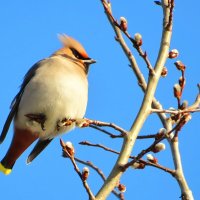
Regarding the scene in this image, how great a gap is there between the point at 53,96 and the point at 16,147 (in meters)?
0.80

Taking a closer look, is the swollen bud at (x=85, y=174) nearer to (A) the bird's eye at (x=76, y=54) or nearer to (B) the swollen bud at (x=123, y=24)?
(B) the swollen bud at (x=123, y=24)

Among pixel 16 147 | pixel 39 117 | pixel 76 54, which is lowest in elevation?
pixel 16 147

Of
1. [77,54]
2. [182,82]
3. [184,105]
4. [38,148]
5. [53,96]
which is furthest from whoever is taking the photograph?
[77,54]

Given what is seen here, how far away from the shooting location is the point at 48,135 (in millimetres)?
4449

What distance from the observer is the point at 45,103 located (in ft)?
13.3

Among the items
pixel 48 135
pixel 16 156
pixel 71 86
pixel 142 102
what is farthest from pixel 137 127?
pixel 16 156

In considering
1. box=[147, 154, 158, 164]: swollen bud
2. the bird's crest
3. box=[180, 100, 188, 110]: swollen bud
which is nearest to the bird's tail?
the bird's crest

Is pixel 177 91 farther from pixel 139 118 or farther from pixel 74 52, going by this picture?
pixel 74 52

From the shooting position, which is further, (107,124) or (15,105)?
(15,105)

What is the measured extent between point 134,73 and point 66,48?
2.06 meters

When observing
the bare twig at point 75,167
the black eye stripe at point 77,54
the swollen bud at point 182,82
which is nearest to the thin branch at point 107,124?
the bare twig at point 75,167

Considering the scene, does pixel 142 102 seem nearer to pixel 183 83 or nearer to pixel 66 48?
pixel 183 83

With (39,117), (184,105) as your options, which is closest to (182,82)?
(184,105)

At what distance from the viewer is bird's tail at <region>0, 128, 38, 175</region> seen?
→ 4.44 metres
